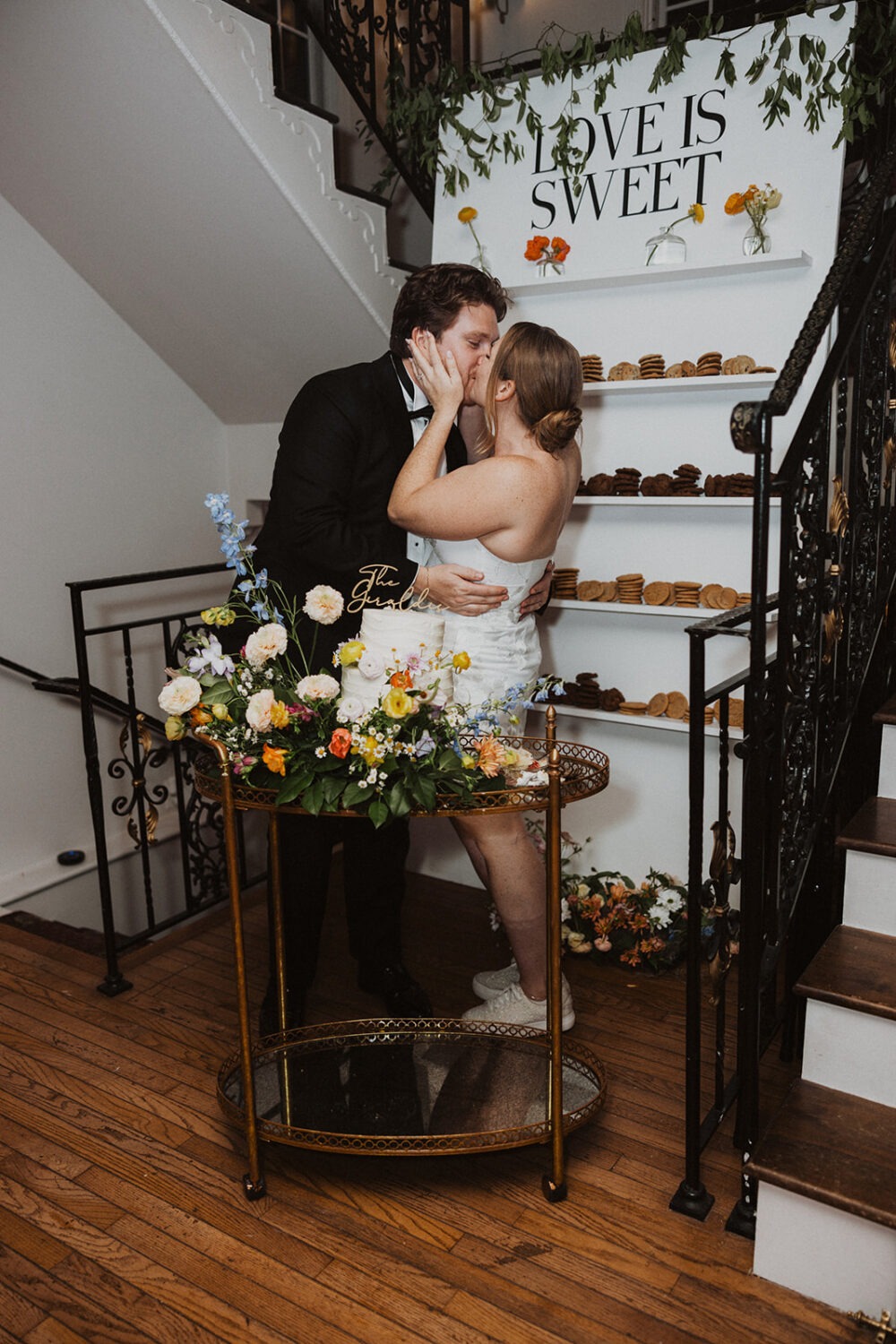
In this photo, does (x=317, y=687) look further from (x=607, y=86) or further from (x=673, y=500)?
(x=607, y=86)

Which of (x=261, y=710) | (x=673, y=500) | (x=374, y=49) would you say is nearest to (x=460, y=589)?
(x=261, y=710)

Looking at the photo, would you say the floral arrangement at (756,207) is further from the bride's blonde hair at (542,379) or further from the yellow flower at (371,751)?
the yellow flower at (371,751)

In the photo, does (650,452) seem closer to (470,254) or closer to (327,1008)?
(470,254)

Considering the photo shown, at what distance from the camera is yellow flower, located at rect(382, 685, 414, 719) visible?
1868 mm

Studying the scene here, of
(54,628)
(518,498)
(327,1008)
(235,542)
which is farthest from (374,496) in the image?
(54,628)

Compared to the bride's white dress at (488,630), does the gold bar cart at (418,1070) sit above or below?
below

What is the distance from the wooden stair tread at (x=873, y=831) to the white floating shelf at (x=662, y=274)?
1415 mm

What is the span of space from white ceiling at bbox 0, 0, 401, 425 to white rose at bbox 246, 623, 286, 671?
1.71 m

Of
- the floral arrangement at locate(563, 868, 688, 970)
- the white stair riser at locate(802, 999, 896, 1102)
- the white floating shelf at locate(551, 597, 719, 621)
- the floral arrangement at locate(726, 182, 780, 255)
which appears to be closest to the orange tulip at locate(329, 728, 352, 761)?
the white stair riser at locate(802, 999, 896, 1102)

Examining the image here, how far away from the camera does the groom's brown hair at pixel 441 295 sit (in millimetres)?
2457

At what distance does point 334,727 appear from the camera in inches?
78.6

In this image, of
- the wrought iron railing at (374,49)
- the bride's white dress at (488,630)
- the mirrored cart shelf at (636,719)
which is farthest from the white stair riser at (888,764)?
the wrought iron railing at (374,49)

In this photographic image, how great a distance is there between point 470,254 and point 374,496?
4.00 ft

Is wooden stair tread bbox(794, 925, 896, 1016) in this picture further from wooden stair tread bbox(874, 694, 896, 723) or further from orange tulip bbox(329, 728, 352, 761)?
orange tulip bbox(329, 728, 352, 761)
